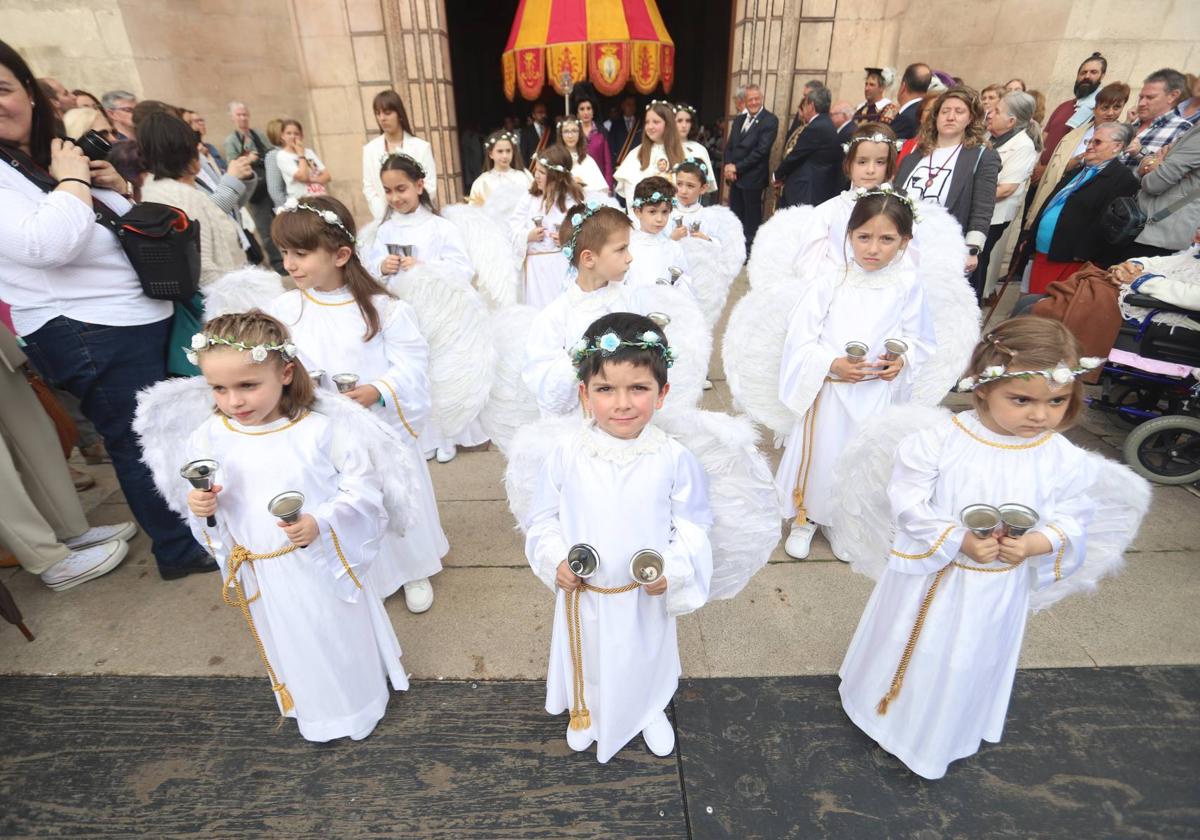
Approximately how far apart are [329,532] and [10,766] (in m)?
1.73

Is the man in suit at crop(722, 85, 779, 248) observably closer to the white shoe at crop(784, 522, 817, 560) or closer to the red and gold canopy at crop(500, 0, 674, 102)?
the red and gold canopy at crop(500, 0, 674, 102)

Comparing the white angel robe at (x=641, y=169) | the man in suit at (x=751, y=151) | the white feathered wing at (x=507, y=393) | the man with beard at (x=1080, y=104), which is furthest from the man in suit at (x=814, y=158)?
the white feathered wing at (x=507, y=393)

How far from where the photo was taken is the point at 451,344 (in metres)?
3.08

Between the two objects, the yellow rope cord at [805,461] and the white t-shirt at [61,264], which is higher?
the white t-shirt at [61,264]

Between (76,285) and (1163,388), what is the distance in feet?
21.4

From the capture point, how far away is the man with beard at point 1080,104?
681 centimetres

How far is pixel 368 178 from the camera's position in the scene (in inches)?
250

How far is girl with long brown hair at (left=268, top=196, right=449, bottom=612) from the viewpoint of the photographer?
8.30 feet

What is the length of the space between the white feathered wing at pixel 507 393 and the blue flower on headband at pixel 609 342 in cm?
140

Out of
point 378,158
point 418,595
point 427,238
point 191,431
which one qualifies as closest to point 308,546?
→ point 191,431

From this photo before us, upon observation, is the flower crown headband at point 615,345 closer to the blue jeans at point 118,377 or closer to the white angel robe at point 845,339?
the white angel robe at point 845,339

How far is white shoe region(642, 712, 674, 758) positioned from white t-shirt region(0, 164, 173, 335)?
9.80 ft

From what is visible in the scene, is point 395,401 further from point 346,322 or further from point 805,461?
point 805,461

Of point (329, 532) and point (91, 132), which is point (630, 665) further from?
point (91, 132)
